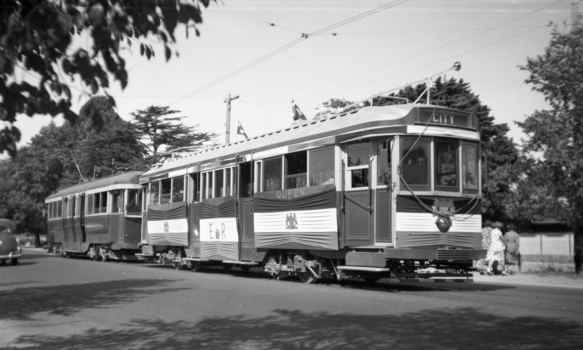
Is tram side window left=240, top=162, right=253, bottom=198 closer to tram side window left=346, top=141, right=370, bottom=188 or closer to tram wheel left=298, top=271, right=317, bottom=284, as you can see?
tram wheel left=298, top=271, right=317, bottom=284

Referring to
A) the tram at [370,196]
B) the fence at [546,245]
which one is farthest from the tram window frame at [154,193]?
the fence at [546,245]

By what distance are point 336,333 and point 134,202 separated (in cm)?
2085

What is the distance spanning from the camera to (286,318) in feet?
29.8

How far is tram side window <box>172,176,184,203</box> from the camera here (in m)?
21.4

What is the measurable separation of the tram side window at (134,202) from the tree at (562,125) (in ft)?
53.5

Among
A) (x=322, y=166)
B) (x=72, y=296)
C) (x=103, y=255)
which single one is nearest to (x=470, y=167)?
(x=322, y=166)

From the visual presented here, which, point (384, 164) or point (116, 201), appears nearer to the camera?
point (384, 164)

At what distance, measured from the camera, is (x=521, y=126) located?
18172 mm

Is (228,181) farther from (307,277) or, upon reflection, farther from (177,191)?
(307,277)

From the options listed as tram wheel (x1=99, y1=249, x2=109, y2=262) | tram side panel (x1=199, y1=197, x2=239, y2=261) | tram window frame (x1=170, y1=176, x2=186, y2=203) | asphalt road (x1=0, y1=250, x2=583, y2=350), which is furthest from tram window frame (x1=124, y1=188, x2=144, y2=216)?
asphalt road (x1=0, y1=250, x2=583, y2=350)

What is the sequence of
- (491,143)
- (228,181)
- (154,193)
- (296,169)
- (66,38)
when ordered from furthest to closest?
(491,143), (154,193), (228,181), (296,169), (66,38)

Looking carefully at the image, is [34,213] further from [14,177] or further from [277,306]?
[277,306]

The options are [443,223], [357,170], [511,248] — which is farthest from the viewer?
[511,248]

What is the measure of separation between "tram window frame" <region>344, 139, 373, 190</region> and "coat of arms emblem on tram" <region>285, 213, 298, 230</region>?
198cm
